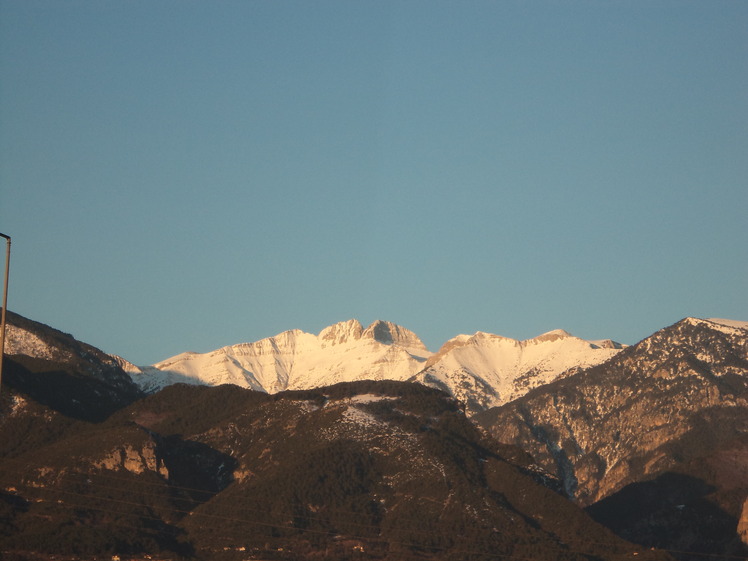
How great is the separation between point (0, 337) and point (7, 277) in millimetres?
5594

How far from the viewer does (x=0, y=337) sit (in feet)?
358

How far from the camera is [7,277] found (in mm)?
106125
